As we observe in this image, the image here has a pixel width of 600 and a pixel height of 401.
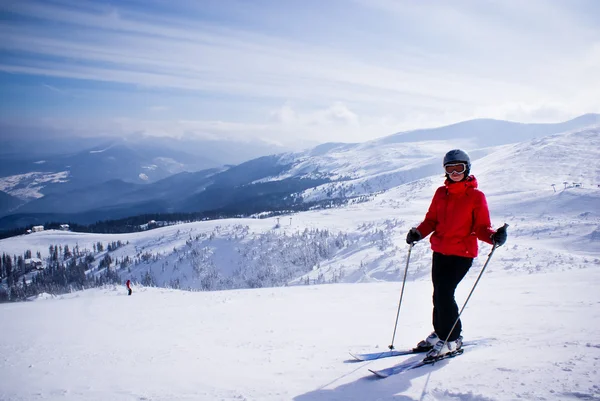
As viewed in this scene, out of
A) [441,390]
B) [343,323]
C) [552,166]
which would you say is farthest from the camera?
[552,166]

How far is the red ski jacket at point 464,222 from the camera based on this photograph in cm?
509

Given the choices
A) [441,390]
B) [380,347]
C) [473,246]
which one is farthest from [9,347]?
[473,246]

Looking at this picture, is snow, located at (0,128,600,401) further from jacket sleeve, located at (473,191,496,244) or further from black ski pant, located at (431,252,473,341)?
jacket sleeve, located at (473,191,496,244)

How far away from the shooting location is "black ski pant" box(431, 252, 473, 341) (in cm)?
516

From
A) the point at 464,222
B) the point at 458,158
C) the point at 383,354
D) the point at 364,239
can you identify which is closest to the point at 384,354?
the point at 383,354

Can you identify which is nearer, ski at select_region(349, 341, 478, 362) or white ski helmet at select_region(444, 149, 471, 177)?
white ski helmet at select_region(444, 149, 471, 177)

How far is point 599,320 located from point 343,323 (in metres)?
5.26

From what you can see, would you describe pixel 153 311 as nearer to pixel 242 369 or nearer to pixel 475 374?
pixel 242 369

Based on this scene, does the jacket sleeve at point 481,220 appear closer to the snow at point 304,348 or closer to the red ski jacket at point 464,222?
the red ski jacket at point 464,222

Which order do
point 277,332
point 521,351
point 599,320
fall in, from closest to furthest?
1. point 521,351
2. point 599,320
3. point 277,332

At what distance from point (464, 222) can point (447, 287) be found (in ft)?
3.44

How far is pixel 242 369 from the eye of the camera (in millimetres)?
5617

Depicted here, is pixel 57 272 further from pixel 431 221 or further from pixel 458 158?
pixel 458 158

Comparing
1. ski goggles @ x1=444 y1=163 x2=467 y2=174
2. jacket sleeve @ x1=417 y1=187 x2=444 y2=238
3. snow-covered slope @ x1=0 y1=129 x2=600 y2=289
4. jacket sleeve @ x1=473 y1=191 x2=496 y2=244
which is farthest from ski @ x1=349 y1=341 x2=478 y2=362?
snow-covered slope @ x1=0 y1=129 x2=600 y2=289
